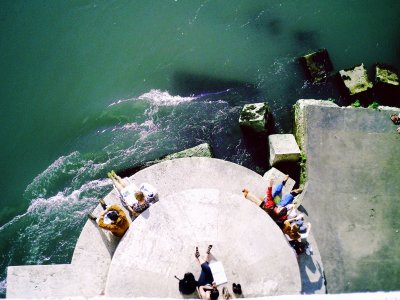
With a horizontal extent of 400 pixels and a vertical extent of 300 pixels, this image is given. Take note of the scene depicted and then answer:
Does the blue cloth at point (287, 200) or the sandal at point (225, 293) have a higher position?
the blue cloth at point (287, 200)

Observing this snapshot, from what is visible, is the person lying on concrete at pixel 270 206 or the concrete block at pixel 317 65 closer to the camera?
the person lying on concrete at pixel 270 206

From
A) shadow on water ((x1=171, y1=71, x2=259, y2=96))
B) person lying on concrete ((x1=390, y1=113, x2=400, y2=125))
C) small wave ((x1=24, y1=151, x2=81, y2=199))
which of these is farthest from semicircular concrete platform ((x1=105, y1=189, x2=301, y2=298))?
person lying on concrete ((x1=390, y1=113, x2=400, y2=125))

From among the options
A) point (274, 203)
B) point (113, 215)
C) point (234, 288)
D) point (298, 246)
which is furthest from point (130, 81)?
point (234, 288)

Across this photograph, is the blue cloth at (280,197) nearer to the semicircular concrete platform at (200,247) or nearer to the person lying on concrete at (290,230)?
the person lying on concrete at (290,230)

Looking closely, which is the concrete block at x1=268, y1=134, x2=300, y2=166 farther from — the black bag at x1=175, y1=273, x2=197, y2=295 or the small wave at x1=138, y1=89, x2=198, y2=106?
the black bag at x1=175, y1=273, x2=197, y2=295

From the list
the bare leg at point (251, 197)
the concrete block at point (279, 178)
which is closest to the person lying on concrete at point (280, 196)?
the bare leg at point (251, 197)

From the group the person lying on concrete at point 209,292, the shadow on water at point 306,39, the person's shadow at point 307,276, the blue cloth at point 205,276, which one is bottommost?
the person's shadow at point 307,276

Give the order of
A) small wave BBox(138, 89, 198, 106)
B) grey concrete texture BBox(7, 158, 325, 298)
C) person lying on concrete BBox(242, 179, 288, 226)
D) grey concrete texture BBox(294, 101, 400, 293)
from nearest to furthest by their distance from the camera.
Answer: grey concrete texture BBox(7, 158, 325, 298)
person lying on concrete BBox(242, 179, 288, 226)
grey concrete texture BBox(294, 101, 400, 293)
small wave BBox(138, 89, 198, 106)
